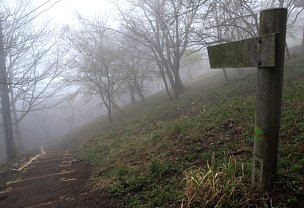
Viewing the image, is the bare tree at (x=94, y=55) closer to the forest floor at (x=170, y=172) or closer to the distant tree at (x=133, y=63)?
the distant tree at (x=133, y=63)

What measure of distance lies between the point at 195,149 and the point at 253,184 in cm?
263

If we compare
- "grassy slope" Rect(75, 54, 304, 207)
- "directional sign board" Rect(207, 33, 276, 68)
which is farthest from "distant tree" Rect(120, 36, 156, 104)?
"directional sign board" Rect(207, 33, 276, 68)

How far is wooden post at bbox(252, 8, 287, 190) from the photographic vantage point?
3297mm

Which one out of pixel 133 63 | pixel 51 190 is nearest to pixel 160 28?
pixel 133 63

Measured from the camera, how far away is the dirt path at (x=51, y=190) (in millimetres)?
5654

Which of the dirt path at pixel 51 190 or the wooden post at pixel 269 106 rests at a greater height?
the wooden post at pixel 269 106

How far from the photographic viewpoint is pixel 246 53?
3.49m

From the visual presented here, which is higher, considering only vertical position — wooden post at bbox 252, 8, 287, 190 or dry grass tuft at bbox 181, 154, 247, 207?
wooden post at bbox 252, 8, 287, 190

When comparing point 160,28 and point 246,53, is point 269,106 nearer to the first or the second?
point 246,53

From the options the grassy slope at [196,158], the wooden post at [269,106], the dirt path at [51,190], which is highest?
the wooden post at [269,106]

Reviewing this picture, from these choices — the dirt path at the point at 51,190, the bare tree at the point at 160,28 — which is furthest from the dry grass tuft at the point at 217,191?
the bare tree at the point at 160,28

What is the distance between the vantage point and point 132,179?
19.0 feet

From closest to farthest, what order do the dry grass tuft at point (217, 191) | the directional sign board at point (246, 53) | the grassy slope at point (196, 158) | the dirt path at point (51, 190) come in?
1. the directional sign board at point (246, 53)
2. the dry grass tuft at point (217, 191)
3. the grassy slope at point (196, 158)
4. the dirt path at point (51, 190)

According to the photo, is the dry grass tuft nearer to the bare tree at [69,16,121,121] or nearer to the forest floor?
the forest floor
